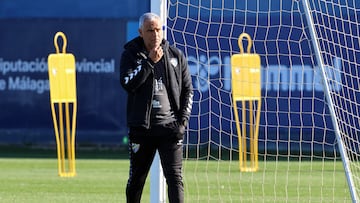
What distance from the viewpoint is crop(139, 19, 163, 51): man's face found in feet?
32.0

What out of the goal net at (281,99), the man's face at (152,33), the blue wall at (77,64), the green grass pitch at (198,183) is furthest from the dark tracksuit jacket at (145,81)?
the blue wall at (77,64)

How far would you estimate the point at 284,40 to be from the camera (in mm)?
19031

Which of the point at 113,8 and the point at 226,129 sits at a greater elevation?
the point at 113,8

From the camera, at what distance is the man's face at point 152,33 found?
9766 millimetres

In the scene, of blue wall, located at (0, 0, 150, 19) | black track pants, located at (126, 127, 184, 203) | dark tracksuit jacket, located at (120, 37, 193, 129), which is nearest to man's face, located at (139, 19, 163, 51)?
dark tracksuit jacket, located at (120, 37, 193, 129)

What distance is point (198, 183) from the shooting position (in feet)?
53.4

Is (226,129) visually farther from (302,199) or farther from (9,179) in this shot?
(302,199)

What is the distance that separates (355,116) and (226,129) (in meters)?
6.81

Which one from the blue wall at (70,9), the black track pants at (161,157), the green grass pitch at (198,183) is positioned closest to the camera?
the black track pants at (161,157)

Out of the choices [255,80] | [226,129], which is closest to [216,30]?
[255,80]

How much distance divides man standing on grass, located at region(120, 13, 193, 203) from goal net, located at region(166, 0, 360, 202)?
58.7 inches

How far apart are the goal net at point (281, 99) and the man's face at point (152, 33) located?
1.61 m

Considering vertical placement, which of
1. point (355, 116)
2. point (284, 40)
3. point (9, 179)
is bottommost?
point (9, 179)

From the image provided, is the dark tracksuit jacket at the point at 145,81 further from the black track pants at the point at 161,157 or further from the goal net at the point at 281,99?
the goal net at the point at 281,99
